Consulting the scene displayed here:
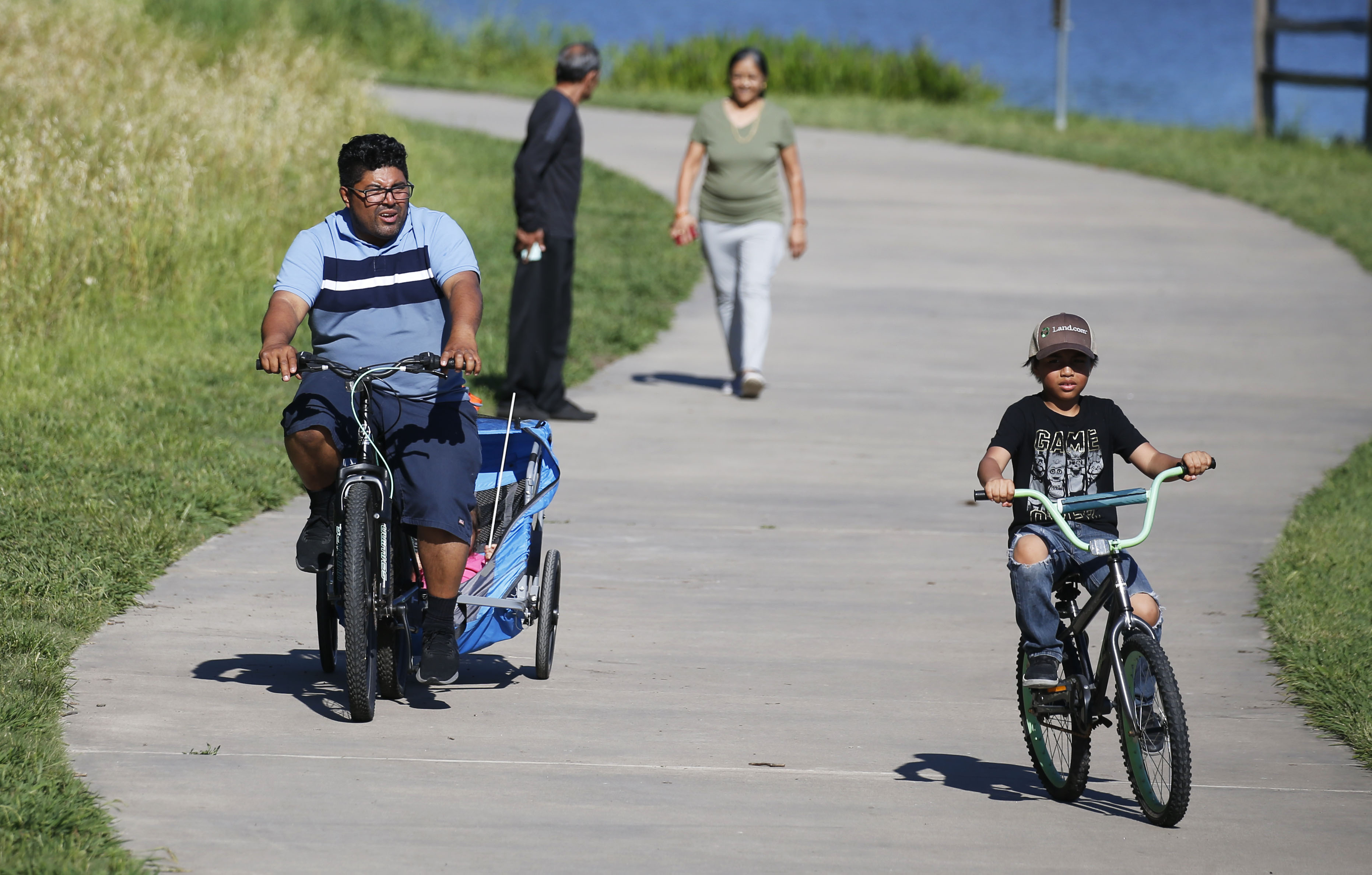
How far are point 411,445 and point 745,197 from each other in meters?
6.06

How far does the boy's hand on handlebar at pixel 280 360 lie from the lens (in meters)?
5.39

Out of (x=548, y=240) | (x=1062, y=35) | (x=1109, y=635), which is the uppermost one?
(x=1062, y=35)

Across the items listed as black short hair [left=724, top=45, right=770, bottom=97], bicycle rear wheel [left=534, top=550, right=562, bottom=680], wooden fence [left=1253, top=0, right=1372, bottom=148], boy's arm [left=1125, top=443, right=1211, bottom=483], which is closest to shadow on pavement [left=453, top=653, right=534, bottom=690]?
bicycle rear wheel [left=534, top=550, right=562, bottom=680]

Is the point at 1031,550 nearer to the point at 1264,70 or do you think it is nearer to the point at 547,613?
the point at 547,613

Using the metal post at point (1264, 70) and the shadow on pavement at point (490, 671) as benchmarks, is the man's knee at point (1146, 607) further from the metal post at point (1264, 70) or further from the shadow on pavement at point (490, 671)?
the metal post at point (1264, 70)

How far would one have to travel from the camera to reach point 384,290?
236 inches

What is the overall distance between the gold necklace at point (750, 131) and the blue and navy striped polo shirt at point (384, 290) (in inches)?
227

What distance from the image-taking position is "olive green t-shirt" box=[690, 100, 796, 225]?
1162cm

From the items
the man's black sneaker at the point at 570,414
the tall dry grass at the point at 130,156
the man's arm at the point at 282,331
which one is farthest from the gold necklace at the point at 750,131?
the man's arm at the point at 282,331

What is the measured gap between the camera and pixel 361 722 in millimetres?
5953

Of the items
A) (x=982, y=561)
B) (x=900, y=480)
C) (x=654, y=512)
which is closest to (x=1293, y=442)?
(x=900, y=480)

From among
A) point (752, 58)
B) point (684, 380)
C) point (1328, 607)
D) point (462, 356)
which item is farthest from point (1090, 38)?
point (462, 356)

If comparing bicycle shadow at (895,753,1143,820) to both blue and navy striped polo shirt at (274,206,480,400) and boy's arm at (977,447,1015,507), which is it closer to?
boy's arm at (977,447,1015,507)

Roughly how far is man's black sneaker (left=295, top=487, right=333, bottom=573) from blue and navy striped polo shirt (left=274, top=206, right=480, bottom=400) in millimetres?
425
